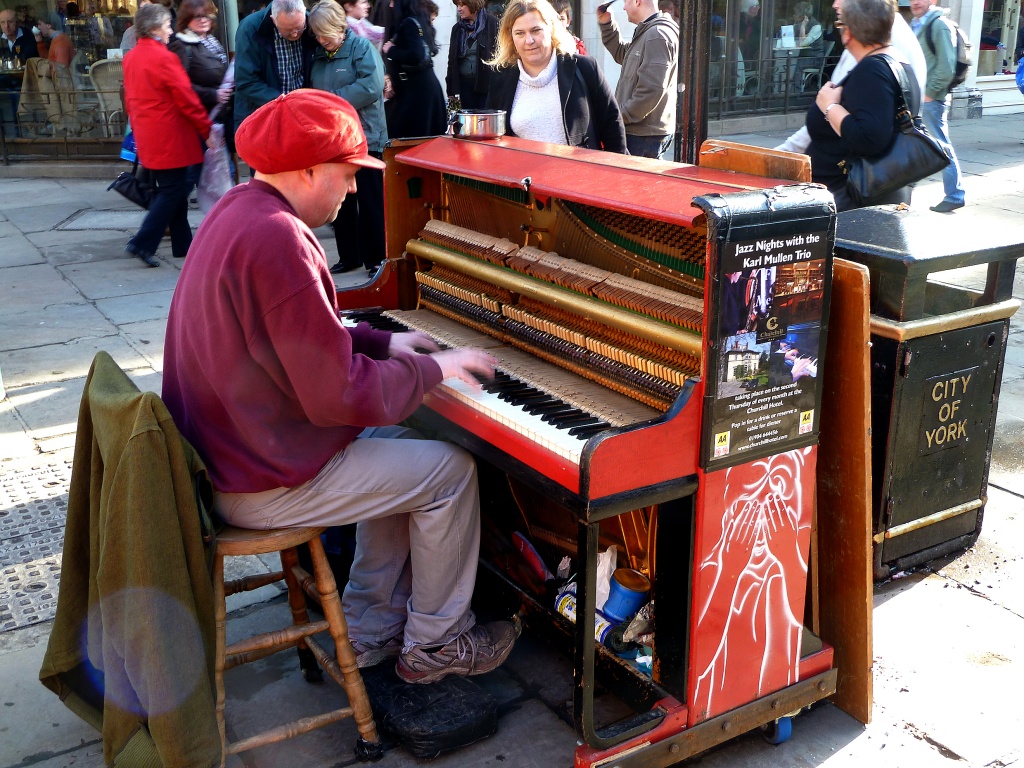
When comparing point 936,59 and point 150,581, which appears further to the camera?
point 936,59

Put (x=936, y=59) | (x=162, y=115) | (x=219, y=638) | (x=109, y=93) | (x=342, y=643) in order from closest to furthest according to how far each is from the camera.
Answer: (x=219, y=638)
(x=342, y=643)
(x=162, y=115)
(x=936, y=59)
(x=109, y=93)

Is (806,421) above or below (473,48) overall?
below

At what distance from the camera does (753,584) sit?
258 centimetres

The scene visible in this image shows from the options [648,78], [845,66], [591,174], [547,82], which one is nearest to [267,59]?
[648,78]

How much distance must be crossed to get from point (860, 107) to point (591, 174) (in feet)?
6.30

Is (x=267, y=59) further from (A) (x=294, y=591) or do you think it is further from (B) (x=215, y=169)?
(A) (x=294, y=591)

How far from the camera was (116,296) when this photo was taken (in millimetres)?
6727

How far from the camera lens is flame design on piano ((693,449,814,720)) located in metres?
2.49

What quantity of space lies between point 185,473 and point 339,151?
806mm

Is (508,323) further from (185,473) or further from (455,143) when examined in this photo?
(185,473)

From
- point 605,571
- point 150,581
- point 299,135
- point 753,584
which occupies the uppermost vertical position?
point 299,135

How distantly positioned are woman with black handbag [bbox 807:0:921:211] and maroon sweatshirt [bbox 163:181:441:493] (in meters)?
2.37

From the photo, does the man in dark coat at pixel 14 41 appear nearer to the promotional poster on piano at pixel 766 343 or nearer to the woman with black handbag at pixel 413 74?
the woman with black handbag at pixel 413 74

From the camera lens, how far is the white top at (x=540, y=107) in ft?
15.9
